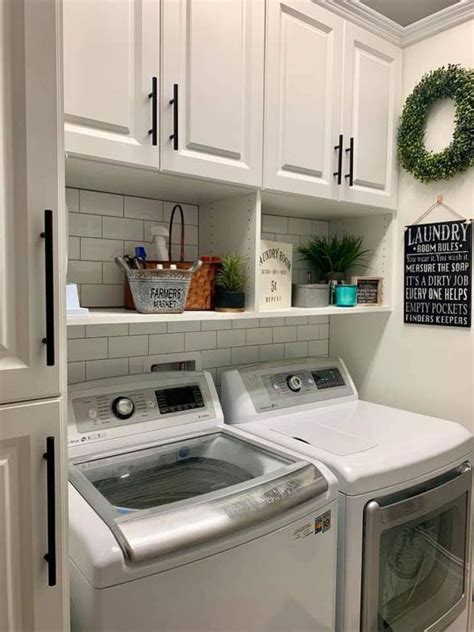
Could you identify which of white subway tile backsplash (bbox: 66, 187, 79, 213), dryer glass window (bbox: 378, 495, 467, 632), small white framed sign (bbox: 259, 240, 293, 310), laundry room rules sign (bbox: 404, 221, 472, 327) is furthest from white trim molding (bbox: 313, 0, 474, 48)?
dryer glass window (bbox: 378, 495, 467, 632)

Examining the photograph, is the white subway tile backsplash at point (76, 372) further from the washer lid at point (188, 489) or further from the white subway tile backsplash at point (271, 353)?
the white subway tile backsplash at point (271, 353)

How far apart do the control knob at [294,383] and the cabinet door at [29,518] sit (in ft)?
3.96

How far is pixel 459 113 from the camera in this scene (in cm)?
180

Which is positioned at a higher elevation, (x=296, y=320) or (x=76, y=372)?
(x=296, y=320)

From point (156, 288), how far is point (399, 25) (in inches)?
61.5

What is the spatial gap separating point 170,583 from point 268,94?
1.47 meters

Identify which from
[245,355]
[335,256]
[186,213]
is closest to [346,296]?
[335,256]

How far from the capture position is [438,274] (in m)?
1.95

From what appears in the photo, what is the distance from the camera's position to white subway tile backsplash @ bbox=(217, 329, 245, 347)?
79.5 inches

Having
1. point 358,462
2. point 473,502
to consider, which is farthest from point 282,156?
point 473,502

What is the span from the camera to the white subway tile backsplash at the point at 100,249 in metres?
1.67

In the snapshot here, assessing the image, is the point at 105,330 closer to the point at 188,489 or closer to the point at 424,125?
the point at 188,489

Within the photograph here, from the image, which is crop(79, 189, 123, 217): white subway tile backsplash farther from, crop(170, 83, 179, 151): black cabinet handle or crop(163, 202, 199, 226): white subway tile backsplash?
crop(170, 83, 179, 151): black cabinet handle

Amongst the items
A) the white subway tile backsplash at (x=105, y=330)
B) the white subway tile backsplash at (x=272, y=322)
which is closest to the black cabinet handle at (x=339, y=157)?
the white subway tile backsplash at (x=272, y=322)
